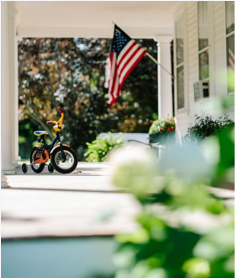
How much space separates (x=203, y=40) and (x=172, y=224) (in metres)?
7.89

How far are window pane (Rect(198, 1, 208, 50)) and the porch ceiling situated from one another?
132 centimetres

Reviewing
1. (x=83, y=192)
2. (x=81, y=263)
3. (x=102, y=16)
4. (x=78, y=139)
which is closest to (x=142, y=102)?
(x=78, y=139)

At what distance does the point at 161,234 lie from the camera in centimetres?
48

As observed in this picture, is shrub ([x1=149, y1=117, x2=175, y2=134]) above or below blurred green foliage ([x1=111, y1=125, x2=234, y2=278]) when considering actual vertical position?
above

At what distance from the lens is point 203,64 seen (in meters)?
8.02

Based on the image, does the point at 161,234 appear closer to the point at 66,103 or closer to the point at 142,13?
the point at 142,13

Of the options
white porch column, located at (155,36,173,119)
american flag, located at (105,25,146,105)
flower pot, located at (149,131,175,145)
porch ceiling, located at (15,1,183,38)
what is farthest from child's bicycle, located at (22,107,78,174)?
white porch column, located at (155,36,173,119)

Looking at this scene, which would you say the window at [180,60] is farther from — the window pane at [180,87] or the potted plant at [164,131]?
the potted plant at [164,131]

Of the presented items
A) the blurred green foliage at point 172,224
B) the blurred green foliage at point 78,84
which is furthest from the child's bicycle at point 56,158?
the blurred green foliage at point 78,84

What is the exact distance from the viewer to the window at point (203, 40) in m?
7.82

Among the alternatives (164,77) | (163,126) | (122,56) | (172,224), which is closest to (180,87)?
(163,126)

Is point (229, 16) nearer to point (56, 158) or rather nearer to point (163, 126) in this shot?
point (56, 158)

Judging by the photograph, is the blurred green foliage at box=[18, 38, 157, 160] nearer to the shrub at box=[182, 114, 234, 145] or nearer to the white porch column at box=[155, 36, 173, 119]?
the white porch column at box=[155, 36, 173, 119]

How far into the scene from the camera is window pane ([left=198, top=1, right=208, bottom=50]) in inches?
312
